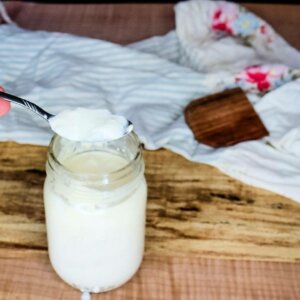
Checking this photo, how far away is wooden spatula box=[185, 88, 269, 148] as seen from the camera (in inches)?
35.9

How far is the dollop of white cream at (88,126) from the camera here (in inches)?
24.2

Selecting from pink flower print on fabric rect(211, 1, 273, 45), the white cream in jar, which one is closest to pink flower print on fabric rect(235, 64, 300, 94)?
pink flower print on fabric rect(211, 1, 273, 45)

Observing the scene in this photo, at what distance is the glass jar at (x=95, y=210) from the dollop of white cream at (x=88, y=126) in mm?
21

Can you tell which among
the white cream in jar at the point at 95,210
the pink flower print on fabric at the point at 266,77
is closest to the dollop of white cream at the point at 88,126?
the white cream in jar at the point at 95,210

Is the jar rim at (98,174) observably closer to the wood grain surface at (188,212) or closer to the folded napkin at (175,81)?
the wood grain surface at (188,212)

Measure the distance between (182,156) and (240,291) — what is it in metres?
0.26

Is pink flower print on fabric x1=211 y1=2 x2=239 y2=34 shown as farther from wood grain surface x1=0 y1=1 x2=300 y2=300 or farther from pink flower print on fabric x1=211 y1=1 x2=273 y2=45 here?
wood grain surface x1=0 y1=1 x2=300 y2=300

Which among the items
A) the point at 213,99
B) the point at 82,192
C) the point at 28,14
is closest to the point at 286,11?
the point at 213,99

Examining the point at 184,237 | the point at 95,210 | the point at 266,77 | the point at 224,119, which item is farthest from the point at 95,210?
the point at 266,77

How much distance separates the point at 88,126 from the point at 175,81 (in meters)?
0.44

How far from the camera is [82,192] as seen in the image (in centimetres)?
61

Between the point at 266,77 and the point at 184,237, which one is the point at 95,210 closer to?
the point at 184,237

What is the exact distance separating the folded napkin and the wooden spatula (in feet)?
0.05

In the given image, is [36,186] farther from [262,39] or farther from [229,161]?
[262,39]
